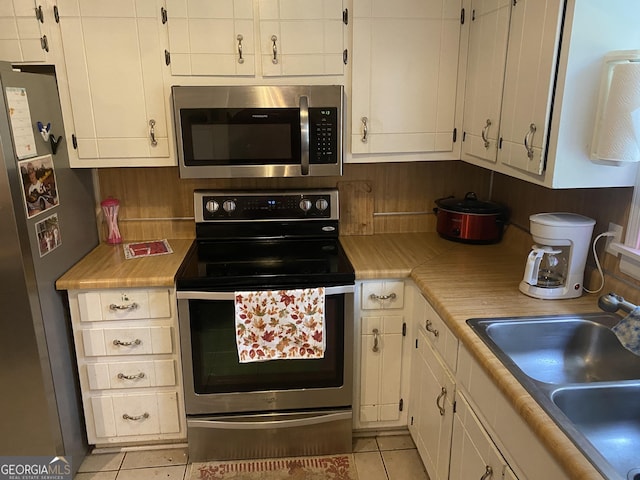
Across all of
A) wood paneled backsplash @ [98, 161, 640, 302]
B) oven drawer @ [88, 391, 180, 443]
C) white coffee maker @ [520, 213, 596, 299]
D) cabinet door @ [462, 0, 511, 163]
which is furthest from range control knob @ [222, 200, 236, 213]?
white coffee maker @ [520, 213, 596, 299]

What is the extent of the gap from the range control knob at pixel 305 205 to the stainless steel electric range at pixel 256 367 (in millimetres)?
192

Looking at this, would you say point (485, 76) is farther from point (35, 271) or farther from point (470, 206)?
point (35, 271)

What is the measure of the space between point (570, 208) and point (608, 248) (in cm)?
26

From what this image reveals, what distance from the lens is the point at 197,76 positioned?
2072 millimetres

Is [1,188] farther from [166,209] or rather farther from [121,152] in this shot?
[166,209]

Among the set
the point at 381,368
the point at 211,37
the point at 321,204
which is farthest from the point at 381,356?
the point at 211,37

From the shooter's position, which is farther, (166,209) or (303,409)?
(166,209)

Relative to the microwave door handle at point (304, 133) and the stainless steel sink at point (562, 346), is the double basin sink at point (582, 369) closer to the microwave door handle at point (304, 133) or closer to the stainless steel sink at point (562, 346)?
the stainless steel sink at point (562, 346)

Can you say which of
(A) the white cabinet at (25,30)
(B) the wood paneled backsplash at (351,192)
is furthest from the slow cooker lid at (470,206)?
(A) the white cabinet at (25,30)

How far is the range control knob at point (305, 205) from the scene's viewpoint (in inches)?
94.3

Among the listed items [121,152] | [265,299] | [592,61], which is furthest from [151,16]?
[592,61]

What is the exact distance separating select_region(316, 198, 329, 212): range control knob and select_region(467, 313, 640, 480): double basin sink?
104cm

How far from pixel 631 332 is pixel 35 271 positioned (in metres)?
1.92

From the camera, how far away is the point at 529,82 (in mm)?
1620
